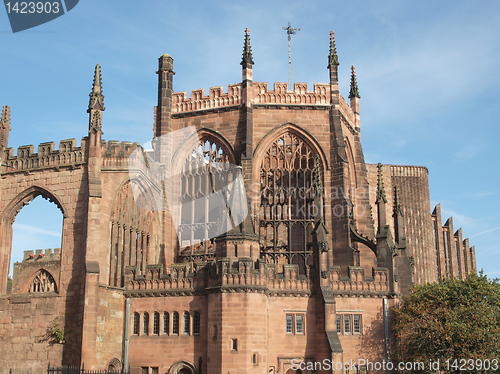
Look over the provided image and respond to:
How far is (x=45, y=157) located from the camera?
40344mm

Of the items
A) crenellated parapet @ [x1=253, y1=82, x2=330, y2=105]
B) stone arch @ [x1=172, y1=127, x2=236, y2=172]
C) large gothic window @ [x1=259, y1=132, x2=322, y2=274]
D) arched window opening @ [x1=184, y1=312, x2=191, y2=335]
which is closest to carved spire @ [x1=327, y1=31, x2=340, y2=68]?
crenellated parapet @ [x1=253, y1=82, x2=330, y2=105]

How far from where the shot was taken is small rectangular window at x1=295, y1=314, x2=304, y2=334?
122ft

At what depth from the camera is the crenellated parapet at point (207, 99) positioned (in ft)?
153

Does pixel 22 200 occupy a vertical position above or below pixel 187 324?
above

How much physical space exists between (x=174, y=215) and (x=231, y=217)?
317 inches

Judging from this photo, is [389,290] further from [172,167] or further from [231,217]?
[172,167]

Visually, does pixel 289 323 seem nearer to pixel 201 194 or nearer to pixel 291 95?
pixel 201 194

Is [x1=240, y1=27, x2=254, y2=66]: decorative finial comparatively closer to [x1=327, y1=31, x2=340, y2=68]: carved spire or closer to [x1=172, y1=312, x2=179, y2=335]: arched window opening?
[x1=327, y1=31, x2=340, y2=68]: carved spire

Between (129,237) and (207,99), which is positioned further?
(207,99)

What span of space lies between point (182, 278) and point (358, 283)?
33.8ft

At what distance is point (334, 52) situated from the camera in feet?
154

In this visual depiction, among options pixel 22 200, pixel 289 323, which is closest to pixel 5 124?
pixel 22 200

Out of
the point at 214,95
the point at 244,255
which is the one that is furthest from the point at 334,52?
the point at 244,255

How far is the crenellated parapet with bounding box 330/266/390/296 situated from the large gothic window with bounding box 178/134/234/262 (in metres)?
9.01
